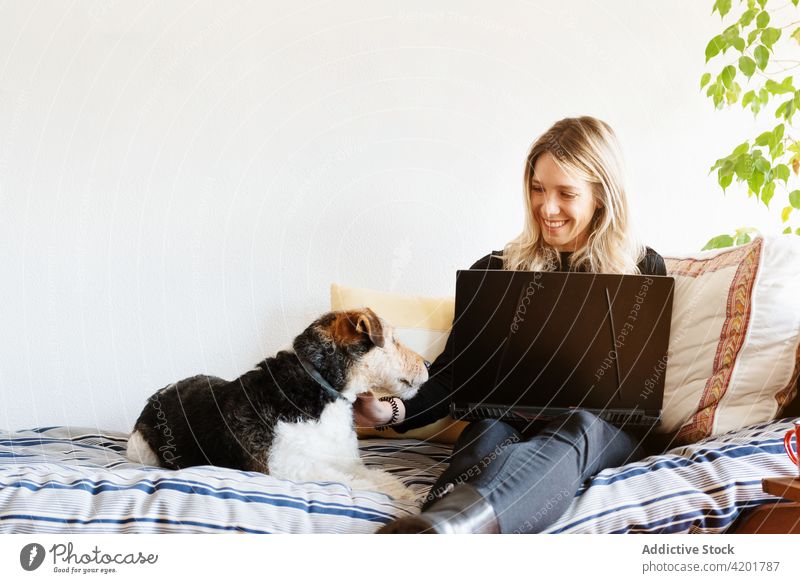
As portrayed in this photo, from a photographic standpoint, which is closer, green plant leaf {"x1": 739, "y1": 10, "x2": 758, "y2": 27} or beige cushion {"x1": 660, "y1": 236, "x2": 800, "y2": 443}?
beige cushion {"x1": 660, "y1": 236, "x2": 800, "y2": 443}

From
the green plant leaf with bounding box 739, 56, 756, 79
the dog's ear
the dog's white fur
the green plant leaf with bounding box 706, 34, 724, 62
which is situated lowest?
the dog's white fur

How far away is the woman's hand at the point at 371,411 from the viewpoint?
218 centimetres

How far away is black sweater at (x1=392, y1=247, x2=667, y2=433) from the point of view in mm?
2283

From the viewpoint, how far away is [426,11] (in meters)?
2.60

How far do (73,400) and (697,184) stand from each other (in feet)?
9.18

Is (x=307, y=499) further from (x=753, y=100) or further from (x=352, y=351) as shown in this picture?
(x=753, y=100)

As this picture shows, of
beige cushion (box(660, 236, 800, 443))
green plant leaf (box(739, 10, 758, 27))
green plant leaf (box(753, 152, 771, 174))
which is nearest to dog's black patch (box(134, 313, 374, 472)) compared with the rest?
beige cushion (box(660, 236, 800, 443))

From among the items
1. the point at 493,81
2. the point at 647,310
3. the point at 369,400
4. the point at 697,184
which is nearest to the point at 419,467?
the point at 369,400

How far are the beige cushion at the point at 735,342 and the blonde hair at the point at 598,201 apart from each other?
0.84 ft

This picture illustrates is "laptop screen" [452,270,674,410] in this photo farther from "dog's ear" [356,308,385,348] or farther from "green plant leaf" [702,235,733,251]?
"green plant leaf" [702,235,733,251]

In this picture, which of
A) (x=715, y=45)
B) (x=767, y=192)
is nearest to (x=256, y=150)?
(x=715, y=45)

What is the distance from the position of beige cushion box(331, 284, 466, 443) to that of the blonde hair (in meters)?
0.37

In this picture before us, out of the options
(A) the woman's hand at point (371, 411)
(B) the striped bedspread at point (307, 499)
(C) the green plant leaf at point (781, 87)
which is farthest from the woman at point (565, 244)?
(C) the green plant leaf at point (781, 87)

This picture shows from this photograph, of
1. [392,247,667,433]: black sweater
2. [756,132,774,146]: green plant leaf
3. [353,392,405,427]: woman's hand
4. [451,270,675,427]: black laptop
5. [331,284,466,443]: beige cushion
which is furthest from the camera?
[756,132,774,146]: green plant leaf
